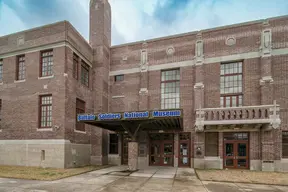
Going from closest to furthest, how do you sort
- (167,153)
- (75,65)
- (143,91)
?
(75,65) → (167,153) → (143,91)

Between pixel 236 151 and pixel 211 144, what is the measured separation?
79.5 inches

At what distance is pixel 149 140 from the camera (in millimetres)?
19500

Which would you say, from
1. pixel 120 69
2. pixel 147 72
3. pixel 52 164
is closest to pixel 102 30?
pixel 120 69

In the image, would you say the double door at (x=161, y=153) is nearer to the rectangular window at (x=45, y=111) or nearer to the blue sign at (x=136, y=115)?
the blue sign at (x=136, y=115)

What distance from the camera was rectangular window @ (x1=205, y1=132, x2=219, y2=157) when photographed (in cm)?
1747

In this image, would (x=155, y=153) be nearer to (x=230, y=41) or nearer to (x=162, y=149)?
(x=162, y=149)

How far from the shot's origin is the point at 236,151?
17.0 metres

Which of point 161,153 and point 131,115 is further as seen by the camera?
point 161,153

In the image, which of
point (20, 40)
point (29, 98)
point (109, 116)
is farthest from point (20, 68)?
point (109, 116)

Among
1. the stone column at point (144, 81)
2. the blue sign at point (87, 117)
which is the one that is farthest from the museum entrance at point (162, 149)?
the blue sign at point (87, 117)

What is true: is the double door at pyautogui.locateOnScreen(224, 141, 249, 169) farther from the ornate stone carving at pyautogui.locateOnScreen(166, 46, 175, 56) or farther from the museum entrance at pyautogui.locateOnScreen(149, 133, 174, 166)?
the ornate stone carving at pyautogui.locateOnScreen(166, 46, 175, 56)

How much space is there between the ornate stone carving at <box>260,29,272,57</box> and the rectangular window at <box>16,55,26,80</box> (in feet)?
67.9

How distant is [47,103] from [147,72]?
30.8 feet

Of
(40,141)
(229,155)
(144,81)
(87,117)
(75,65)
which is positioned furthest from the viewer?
(144,81)
